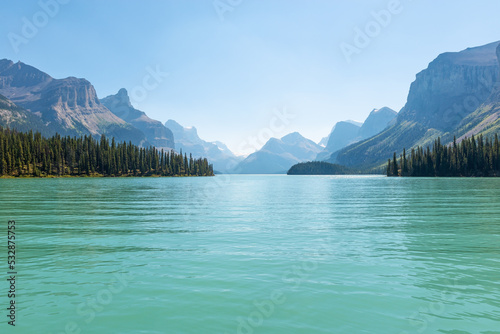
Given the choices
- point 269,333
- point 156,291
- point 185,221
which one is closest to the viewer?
point 269,333

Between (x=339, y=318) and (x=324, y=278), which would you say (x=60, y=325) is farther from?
(x=324, y=278)

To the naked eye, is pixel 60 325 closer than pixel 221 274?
Yes

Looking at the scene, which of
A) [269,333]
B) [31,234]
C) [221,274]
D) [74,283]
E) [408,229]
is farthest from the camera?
[408,229]

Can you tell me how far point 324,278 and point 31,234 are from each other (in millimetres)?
28185

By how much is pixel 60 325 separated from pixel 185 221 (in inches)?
1129

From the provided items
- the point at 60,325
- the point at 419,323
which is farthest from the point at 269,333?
the point at 60,325

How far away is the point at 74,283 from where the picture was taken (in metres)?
18.0

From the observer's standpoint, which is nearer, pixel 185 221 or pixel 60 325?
pixel 60 325

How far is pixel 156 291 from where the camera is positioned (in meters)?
16.8

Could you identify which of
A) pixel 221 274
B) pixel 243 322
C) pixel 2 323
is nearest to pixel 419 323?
pixel 243 322

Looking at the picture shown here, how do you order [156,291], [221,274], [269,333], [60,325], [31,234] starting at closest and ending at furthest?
[269,333], [60,325], [156,291], [221,274], [31,234]

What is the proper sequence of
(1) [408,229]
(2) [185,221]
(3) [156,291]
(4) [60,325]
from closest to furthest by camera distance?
1. (4) [60,325]
2. (3) [156,291]
3. (1) [408,229]
4. (2) [185,221]

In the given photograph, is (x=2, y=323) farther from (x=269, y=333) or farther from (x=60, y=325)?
(x=269, y=333)

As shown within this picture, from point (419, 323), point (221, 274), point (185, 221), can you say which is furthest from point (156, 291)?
point (185, 221)
